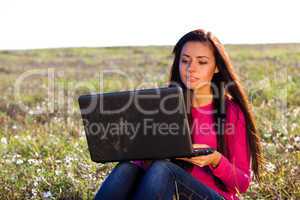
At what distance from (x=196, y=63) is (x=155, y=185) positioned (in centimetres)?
100

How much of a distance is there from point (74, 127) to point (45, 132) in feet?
1.86

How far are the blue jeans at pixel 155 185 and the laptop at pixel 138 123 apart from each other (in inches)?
4.7

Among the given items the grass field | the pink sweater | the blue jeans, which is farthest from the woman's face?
the grass field

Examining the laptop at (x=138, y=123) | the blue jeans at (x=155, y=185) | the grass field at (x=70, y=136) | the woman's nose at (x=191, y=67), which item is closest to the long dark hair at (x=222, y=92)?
the woman's nose at (x=191, y=67)

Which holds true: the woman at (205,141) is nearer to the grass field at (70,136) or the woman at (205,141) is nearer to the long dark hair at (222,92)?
the long dark hair at (222,92)

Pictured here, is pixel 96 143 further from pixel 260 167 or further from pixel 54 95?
pixel 54 95

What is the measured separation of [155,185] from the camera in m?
4.59

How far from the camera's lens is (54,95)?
51.4 feet

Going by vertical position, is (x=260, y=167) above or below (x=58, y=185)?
above

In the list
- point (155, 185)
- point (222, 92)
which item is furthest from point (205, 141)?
point (155, 185)

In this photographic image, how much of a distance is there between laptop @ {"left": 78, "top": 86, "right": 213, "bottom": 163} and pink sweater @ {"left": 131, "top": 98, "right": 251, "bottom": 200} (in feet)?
1.31

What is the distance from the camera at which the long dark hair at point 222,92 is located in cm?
506

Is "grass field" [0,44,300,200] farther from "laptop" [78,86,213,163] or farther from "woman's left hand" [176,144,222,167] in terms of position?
"laptop" [78,86,213,163]

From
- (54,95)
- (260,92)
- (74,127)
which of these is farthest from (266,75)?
(74,127)
